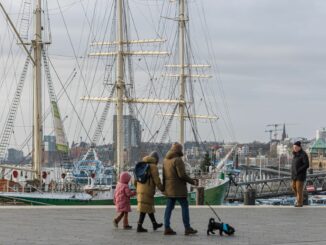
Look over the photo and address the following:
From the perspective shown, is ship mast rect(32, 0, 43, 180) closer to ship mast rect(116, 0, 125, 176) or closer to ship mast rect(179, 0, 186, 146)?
ship mast rect(116, 0, 125, 176)

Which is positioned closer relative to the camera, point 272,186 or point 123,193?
point 123,193

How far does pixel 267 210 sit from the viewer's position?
25141mm

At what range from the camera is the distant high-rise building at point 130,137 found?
66.8 meters

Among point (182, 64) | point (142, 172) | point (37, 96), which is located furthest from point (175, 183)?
point (182, 64)

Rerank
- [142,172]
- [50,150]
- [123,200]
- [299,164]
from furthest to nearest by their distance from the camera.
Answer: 1. [50,150]
2. [299,164]
3. [123,200]
4. [142,172]

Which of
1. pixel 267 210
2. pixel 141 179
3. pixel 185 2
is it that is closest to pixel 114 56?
pixel 185 2

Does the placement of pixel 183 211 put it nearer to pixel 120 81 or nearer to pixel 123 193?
pixel 123 193

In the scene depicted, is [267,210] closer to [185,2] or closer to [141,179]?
[141,179]

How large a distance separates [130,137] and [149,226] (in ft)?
186

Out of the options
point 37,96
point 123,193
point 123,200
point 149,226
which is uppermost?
point 37,96

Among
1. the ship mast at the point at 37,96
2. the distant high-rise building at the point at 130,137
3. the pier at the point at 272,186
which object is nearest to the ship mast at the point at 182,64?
the distant high-rise building at the point at 130,137

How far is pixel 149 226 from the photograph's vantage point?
63.3 ft

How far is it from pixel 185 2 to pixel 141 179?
2296 inches

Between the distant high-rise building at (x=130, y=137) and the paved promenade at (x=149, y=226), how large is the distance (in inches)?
1600
